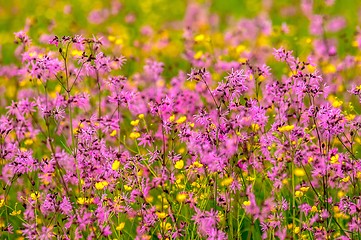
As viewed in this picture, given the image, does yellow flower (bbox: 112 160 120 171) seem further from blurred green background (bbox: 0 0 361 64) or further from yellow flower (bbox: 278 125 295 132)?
blurred green background (bbox: 0 0 361 64)

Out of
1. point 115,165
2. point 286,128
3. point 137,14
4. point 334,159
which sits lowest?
point 115,165

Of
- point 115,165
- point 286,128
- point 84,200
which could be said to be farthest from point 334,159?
point 84,200

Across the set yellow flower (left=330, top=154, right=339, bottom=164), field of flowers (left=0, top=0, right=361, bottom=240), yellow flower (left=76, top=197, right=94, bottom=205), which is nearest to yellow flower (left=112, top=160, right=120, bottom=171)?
field of flowers (left=0, top=0, right=361, bottom=240)

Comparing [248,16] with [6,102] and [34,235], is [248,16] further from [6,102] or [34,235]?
[34,235]

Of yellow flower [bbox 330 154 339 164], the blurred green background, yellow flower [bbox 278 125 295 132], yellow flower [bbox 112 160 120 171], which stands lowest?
yellow flower [bbox 112 160 120 171]

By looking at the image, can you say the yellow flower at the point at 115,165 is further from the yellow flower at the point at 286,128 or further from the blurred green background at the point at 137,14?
the blurred green background at the point at 137,14

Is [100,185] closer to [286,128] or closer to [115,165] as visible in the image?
[115,165]

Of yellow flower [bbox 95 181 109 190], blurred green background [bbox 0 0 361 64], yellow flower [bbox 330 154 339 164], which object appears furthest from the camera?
blurred green background [bbox 0 0 361 64]

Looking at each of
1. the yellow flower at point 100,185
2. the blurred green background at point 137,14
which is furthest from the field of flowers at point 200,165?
the blurred green background at point 137,14

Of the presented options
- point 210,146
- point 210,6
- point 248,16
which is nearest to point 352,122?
point 210,146

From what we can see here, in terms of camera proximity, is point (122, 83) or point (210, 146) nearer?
point (210, 146)

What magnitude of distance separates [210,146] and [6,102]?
14.8 ft

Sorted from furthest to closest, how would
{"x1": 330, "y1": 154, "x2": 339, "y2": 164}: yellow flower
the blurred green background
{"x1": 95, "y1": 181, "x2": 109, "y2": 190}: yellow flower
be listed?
the blurred green background
{"x1": 95, "y1": 181, "x2": 109, "y2": 190}: yellow flower
{"x1": 330, "y1": 154, "x2": 339, "y2": 164}: yellow flower

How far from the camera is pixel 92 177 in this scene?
13.8 ft
